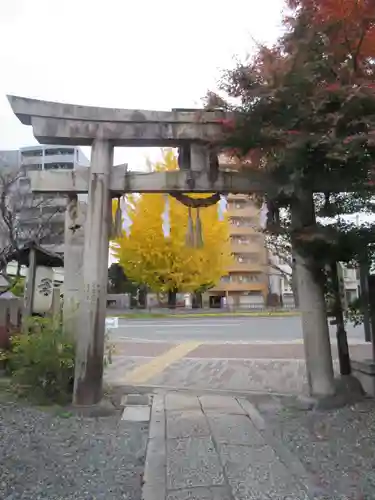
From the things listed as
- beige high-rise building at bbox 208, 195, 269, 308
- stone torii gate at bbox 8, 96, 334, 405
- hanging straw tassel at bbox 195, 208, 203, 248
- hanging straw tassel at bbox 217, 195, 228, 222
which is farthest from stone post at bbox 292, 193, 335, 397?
beige high-rise building at bbox 208, 195, 269, 308

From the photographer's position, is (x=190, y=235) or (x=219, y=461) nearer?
(x=219, y=461)

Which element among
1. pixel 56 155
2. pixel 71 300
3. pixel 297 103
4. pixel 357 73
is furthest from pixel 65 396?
pixel 56 155

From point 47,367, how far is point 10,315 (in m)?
3.43

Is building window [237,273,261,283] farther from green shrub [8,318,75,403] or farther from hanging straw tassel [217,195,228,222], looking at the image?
green shrub [8,318,75,403]

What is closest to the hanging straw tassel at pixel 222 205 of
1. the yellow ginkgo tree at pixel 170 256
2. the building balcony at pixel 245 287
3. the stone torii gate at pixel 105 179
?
the stone torii gate at pixel 105 179

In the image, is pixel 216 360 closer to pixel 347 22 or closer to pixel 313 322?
pixel 313 322

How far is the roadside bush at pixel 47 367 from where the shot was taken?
7.11 m

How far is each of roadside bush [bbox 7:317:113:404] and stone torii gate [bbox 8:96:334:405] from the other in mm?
269

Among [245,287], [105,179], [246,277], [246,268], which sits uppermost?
[246,268]

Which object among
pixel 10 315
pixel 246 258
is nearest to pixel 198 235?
pixel 10 315

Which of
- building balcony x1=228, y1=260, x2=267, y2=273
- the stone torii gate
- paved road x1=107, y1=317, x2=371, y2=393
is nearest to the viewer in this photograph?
the stone torii gate

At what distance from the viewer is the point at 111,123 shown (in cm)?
734

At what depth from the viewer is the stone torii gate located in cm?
704

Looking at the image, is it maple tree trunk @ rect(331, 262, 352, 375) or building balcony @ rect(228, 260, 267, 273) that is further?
building balcony @ rect(228, 260, 267, 273)
